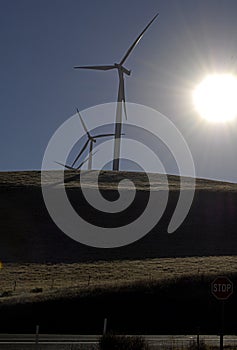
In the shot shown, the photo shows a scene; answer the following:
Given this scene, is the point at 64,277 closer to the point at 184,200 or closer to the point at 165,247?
the point at 165,247

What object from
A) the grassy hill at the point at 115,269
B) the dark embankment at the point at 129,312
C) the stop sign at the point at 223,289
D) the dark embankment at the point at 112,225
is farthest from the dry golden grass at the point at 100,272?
the stop sign at the point at 223,289

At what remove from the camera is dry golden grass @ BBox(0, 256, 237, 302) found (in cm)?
3762

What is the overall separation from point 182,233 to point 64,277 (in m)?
23.3

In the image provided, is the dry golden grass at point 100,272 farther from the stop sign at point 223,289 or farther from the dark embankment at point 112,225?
the stop sign at point 223,289

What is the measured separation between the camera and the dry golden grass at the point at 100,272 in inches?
1481

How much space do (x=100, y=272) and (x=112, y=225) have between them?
22.3m

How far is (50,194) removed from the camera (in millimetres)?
82688

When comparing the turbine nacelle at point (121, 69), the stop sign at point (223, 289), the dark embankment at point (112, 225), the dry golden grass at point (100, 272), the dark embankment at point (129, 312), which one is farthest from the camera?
the turbine nacelle at point (121, 69)

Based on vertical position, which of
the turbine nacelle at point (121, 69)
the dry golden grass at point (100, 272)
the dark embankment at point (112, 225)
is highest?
the turbine nacelle at point (121, 69)

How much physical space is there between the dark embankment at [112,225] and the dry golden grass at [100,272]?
4.64m

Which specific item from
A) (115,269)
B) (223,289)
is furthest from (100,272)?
(223,289)

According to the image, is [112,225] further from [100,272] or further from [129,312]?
[129,312]

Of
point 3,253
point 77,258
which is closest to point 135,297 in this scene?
point 77,258

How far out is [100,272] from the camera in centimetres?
4606
